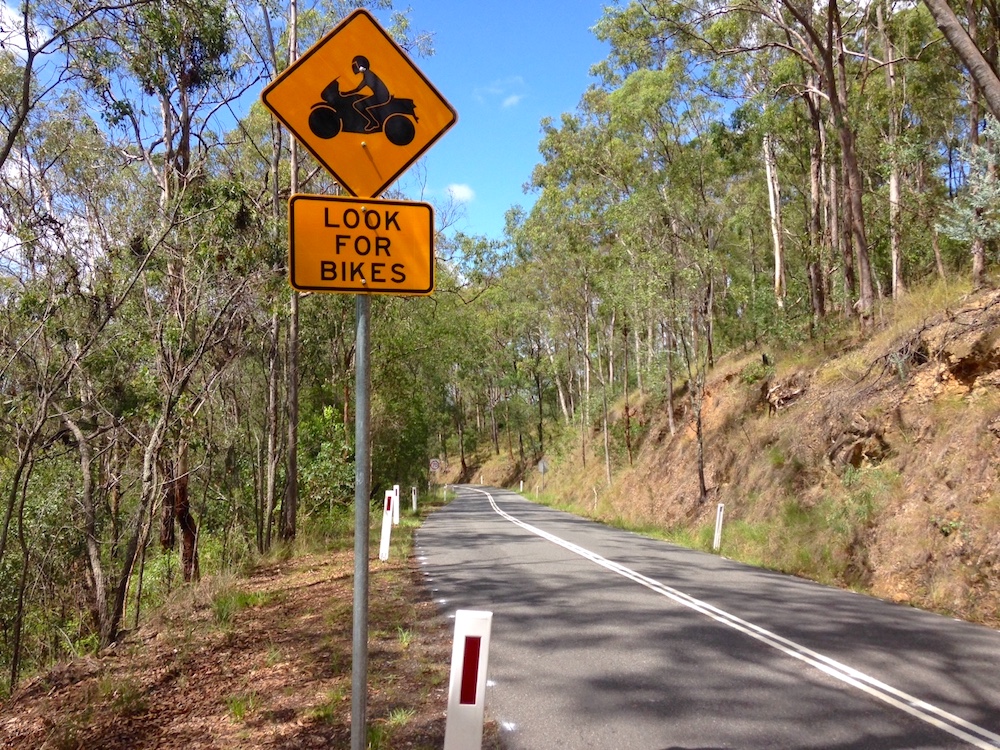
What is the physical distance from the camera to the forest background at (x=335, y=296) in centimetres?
879

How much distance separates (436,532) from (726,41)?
14694mm

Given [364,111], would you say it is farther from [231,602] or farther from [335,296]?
[335,296]

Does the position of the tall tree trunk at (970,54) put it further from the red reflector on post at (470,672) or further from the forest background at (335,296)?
the red reflector on post at (470,672)

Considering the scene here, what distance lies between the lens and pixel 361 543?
283 centimetres

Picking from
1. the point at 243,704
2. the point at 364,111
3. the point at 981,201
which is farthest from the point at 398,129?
the point at 981,201

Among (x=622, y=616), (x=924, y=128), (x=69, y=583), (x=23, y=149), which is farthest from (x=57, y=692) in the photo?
(x=924, y=128)

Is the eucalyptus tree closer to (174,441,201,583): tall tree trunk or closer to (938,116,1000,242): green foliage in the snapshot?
(938,116,1000,242): green foliage

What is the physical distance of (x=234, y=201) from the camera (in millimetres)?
9922

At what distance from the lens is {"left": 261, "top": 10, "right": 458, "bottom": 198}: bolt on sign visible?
3051mm

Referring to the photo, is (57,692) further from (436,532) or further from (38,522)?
(436,532)

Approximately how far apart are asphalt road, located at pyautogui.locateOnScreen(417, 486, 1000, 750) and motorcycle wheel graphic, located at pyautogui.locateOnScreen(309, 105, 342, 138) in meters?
3.45

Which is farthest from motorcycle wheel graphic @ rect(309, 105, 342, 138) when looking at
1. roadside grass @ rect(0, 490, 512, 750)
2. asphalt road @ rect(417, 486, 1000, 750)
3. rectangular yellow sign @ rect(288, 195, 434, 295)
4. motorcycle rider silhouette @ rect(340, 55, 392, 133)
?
asphalt road @ rect(417, 486, 1000, 750)

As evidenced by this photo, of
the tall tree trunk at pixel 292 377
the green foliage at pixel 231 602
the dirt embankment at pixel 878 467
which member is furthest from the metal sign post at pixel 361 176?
the tall tree trunk at pixel 292 377

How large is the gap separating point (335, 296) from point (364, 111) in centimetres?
1605
